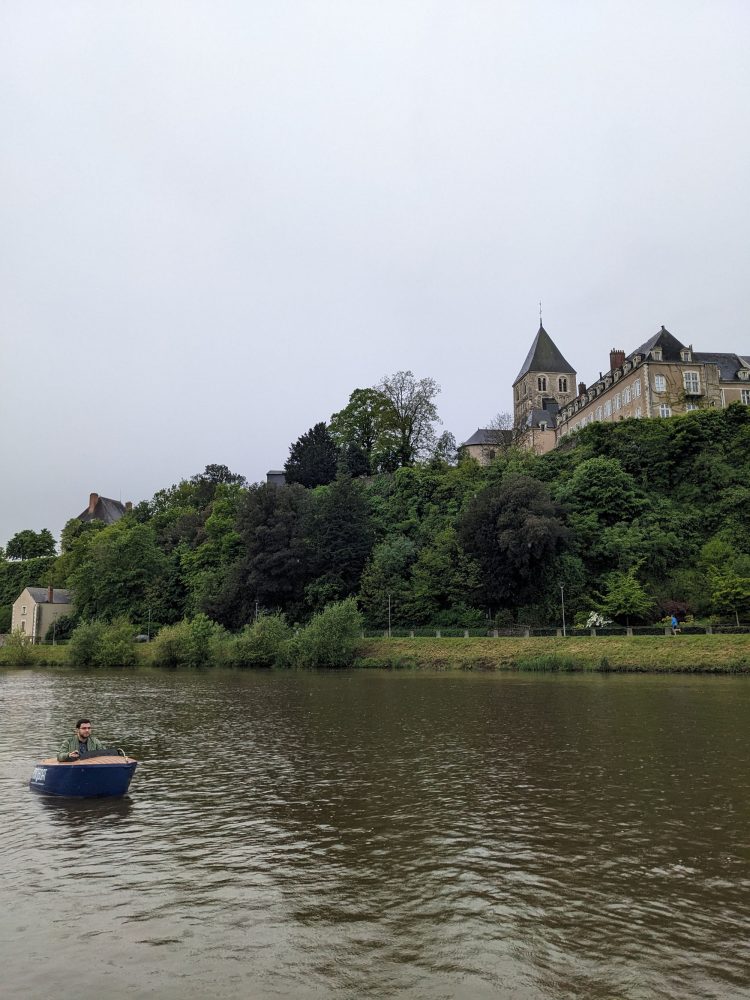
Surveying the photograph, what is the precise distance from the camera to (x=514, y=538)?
54250 millimetres

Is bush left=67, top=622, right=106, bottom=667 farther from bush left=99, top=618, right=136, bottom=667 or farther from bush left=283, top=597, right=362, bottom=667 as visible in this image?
bush left=283, top=597, right=362, bottom=667

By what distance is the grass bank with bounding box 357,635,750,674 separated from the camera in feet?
139

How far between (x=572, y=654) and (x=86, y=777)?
37.5 m

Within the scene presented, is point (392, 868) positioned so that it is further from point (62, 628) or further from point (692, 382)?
point (62, 628)

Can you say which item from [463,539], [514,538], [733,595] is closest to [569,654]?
[514,538]

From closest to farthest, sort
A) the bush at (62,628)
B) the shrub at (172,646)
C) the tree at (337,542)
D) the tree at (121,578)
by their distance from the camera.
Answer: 1. the shrub at (172,646)
2. the tree at (337,542)
3. the tree at (121,578)
4. the bush at (62,628)

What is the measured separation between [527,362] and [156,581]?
6921 centimetres

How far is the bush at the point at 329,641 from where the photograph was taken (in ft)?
181

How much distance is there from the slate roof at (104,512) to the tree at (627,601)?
91.7 metres

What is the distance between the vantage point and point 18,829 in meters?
12.4

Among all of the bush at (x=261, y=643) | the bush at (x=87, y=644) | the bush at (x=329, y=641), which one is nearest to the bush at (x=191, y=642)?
the bush at (x=261, y=643)

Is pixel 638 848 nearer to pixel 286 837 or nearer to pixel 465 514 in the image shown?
pixel 286 837

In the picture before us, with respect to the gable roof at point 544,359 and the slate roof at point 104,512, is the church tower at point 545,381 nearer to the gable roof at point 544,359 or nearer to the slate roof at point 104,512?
the gable roof at point 544,359

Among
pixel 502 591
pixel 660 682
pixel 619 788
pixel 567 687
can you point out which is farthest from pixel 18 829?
pixel 502 591
